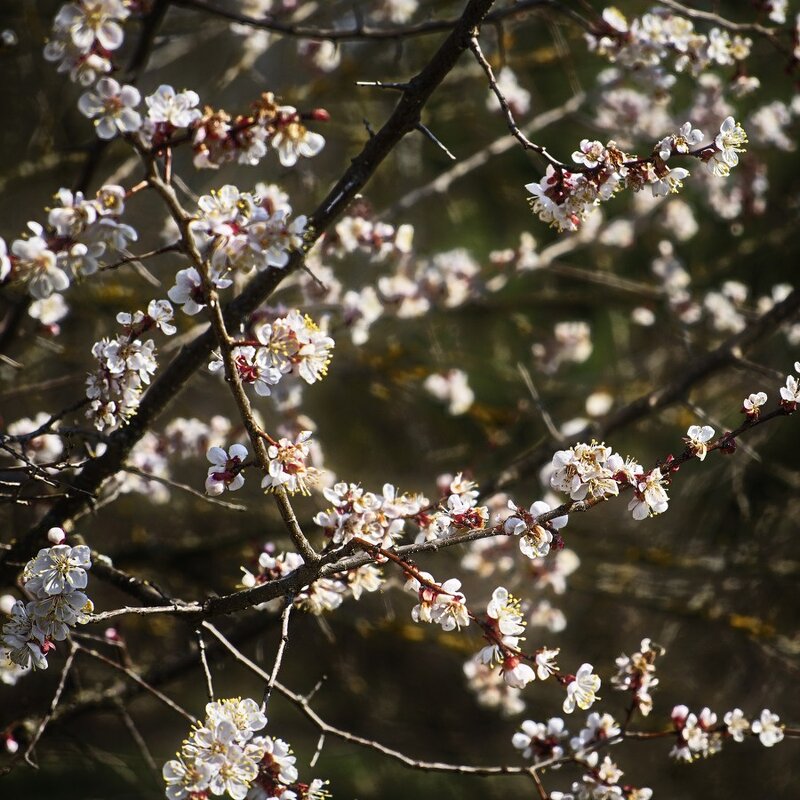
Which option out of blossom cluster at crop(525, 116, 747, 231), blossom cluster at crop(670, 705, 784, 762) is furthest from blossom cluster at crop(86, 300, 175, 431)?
blossom cluster at crop(670, 705, 784, 762)

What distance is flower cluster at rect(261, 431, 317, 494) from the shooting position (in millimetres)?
1403

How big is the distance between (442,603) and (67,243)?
2.82ft

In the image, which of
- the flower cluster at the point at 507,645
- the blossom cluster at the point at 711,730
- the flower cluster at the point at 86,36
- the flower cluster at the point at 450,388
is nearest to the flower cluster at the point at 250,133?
the flower cluster at the point at 86,36

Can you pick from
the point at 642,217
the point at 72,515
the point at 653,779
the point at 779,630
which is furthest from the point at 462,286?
the point at 653,779

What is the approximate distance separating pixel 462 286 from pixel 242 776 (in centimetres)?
223

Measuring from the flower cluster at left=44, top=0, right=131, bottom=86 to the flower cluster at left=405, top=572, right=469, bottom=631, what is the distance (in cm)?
98

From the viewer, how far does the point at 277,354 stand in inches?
58.0

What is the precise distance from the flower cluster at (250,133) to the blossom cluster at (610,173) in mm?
420

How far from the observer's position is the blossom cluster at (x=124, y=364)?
1.53 m

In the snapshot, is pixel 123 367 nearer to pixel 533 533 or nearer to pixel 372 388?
pixel 533 533

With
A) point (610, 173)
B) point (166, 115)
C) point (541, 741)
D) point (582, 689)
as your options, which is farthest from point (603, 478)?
point (166, 115)

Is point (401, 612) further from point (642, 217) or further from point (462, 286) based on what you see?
point (642, 217)

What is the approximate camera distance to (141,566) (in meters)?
3.16

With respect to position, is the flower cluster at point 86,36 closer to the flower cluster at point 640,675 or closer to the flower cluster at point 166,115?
the flower cluster at point 166,115
